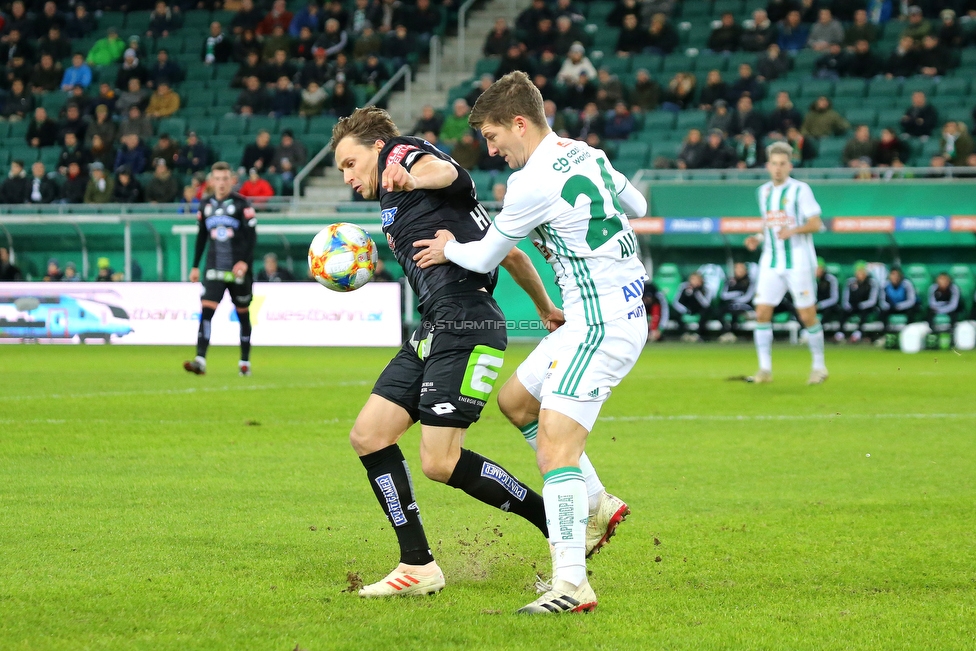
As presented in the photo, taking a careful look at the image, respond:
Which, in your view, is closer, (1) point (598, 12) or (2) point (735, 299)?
(2) point (735, 299)

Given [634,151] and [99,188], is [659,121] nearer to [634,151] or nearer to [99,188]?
[634,151]

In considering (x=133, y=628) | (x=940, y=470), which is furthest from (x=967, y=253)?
(x=133, y=628)

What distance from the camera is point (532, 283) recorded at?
488 cm

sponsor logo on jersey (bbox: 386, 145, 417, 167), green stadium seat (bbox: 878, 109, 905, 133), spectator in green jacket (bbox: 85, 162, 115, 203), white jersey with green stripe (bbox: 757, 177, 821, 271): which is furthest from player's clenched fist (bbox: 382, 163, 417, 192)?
spectator in green jacket (bbox: 85, 162, 115, 203)

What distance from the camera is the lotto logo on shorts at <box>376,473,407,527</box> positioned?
4.54 metres

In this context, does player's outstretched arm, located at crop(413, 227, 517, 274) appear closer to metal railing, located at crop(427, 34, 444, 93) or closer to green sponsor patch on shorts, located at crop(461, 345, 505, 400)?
green sponsor patch on shorts, located at crop(461, 345, 505, 400)

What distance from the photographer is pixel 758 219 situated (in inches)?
787

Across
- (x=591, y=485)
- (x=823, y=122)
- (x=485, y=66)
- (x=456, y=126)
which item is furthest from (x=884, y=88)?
(x=591, y=485)

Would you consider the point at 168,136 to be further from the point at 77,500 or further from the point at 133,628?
the point at 133,628

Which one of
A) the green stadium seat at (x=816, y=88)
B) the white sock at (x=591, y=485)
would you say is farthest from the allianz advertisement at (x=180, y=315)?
the white sock at (x=591, y=485)

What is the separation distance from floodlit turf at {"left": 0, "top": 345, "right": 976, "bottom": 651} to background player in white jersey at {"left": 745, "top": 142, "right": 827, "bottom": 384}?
1952 millimetres

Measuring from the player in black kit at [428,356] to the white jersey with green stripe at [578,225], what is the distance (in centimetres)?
37

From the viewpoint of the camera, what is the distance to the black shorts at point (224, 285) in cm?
1395

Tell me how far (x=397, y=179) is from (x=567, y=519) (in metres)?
1.40
